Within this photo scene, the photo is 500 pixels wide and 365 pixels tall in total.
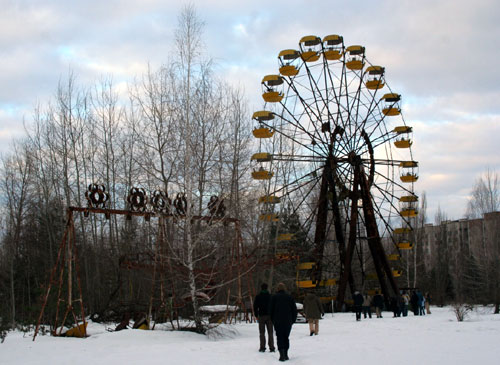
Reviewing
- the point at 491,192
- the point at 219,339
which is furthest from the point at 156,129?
the point at 491,192

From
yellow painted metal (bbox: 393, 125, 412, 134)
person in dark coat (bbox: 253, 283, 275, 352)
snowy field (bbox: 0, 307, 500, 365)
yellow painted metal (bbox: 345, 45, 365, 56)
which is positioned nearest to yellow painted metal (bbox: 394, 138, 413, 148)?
yellow painted metal (bbox: 393, 125, 412, 134)

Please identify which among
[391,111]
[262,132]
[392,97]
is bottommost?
[262,132]

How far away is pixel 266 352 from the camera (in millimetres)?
12750

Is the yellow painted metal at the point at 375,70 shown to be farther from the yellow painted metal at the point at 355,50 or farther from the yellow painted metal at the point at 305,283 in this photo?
the yellow painted metal at the point at 305,283

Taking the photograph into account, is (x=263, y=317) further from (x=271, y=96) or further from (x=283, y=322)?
(x=271, y=96)

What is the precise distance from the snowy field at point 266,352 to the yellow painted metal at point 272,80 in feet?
51.8

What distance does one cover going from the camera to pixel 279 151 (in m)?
35.9

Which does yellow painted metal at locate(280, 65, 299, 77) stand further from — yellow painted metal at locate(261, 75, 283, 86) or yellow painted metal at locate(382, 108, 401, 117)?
yellow painted metal at locate(382, 108, 401, 117)

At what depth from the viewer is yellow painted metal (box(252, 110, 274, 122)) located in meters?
29.6

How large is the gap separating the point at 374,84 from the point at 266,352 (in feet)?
70.5

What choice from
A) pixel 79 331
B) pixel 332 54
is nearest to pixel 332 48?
pixel 332 54

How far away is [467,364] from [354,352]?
2688 millimetres

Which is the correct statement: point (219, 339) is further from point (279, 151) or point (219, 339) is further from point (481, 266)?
point (481, 266)

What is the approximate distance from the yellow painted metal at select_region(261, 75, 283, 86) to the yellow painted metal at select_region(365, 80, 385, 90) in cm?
487
